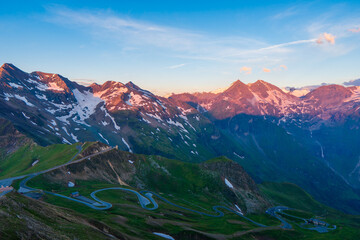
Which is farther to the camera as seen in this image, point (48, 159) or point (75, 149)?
point (75, 149)

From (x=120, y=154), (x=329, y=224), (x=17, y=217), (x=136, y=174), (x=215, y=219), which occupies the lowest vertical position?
(x=329, y=224)

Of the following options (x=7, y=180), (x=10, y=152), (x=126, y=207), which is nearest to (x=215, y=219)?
(x=126, y=207)

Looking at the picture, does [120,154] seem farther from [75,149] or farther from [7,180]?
[7,180]

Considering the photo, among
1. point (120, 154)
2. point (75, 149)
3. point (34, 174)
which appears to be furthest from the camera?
point (120, 154)

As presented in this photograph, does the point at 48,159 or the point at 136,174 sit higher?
the point at 48,159

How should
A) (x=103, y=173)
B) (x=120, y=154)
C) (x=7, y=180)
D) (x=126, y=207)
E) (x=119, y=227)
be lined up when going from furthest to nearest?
(x=120, y=154)
(x=103, y=173)
(x=7, y=180)
(x=126, y=207)
(x=119, y=227)

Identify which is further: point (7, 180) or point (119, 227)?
point (7, 180)

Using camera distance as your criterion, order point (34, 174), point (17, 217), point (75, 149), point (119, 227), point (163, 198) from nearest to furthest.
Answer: point (17, 217), point (119, 227), point (34, 174), point (163, 198), point (75, 149)

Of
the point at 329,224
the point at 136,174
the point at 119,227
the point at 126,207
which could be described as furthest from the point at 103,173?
the point at 329,224

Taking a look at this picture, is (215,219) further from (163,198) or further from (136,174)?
(136,174)
